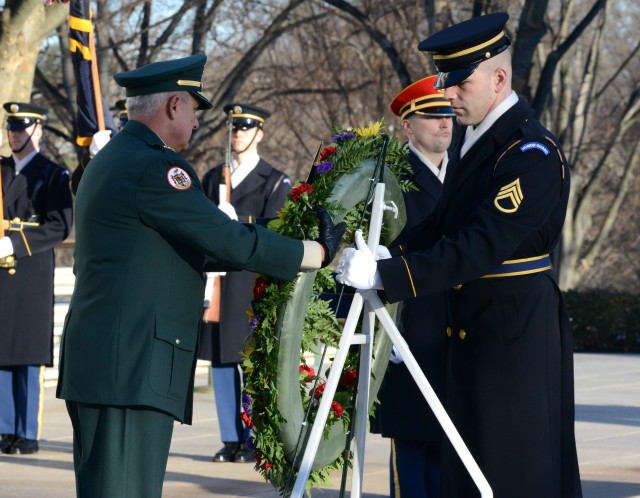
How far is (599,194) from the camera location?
27.5 meters

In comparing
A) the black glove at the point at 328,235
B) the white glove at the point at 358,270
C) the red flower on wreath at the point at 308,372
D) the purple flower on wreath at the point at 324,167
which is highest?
the purple flower on wreath at the point at 324,167

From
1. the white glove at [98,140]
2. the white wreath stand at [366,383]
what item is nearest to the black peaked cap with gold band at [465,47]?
the white wreath stand at [366,383]

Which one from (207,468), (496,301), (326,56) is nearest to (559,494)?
(496,301)

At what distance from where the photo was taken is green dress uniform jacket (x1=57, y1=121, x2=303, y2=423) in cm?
423

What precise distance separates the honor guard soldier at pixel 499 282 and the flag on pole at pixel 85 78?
454cm

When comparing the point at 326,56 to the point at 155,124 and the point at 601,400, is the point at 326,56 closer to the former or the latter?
the point at 601,400

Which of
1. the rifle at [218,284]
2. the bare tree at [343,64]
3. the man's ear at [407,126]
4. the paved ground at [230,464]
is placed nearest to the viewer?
the man's ear at [407,126]

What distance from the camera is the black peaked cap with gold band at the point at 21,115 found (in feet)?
29.7

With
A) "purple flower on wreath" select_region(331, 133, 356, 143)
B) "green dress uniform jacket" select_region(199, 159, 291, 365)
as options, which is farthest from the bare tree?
"purple flower on wreath" select_region(331, 133, 356, 143)

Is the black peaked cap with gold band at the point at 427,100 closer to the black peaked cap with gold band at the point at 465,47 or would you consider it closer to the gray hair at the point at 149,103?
the black peaked cap with gold band at the point at 465,47

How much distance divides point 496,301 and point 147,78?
4.57ft

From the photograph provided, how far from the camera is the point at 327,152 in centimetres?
516

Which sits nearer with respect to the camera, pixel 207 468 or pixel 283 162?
pixel 207 468

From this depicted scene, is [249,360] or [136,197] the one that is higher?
[136,197]
